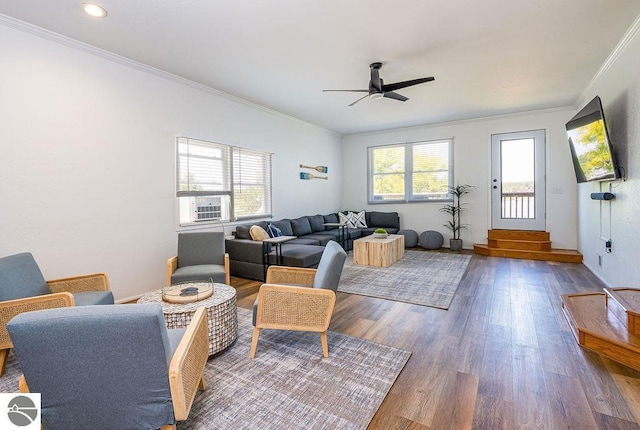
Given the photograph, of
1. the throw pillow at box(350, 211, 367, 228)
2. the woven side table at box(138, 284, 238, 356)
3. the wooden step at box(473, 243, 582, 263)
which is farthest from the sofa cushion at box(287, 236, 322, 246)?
the wooden step at box(473, 243, 582, 263)

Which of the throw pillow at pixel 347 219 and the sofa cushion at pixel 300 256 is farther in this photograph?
the throw pillow at pixel 347 219

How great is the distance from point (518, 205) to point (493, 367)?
532 centimetres

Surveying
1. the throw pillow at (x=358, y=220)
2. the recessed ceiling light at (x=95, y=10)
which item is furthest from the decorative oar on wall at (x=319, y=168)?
the recessed ceiling light at (x=95, y=10)

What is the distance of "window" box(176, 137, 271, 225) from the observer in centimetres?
442

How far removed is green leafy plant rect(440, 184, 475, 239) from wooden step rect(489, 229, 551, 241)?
24.2 inches

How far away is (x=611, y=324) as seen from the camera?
2543 millimetres

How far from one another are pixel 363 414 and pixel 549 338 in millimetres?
1949

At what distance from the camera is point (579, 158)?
14.3ft

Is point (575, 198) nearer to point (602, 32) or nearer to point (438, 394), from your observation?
point (602, 32)

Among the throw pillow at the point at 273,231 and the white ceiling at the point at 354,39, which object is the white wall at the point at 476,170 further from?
the throw pillow at the point at 273,231

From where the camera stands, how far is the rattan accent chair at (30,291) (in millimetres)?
2167

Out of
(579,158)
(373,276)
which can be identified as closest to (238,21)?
(373,276)

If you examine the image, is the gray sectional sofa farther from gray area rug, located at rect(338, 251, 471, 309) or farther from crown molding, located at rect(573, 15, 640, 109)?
crown molding, located at rect(573, 15, 640, 109)

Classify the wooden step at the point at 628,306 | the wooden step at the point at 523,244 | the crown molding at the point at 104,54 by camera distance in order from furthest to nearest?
the wooden step at the point at 523,244 < the crown molding at the point at 104,54 < the wooden step at the point at 628,306
